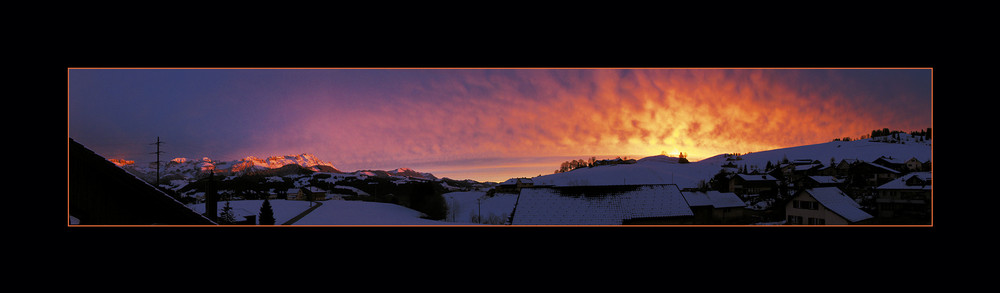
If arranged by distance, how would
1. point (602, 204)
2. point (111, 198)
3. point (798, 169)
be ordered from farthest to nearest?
1. point (602, 204)
2. point (798, 169)
3. point (111, 198)

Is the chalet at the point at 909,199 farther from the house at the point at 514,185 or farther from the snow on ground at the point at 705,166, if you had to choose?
the house at the point at 514,185

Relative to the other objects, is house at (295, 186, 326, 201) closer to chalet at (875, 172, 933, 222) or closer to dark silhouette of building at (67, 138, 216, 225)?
dark silhouette of building at (67, 138, 216, 225)

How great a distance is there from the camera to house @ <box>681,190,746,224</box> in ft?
17.2

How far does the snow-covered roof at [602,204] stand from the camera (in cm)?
584

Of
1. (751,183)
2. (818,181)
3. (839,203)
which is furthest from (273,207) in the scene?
(818,181)

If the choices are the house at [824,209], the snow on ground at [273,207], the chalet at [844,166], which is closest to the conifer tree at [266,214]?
the snow on ground at [273,207]

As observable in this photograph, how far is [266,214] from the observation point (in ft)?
14.9

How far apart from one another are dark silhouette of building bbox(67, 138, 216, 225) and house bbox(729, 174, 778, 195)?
7.23m

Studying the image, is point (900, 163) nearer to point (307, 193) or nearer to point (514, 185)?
point (514, 185)

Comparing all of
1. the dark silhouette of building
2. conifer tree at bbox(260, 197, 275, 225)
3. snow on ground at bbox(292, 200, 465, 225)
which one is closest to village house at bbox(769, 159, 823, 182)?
snow on ground at bbox(292, 200, 465, 225)

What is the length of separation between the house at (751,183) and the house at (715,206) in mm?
208

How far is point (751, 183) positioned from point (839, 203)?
42.3 inches
